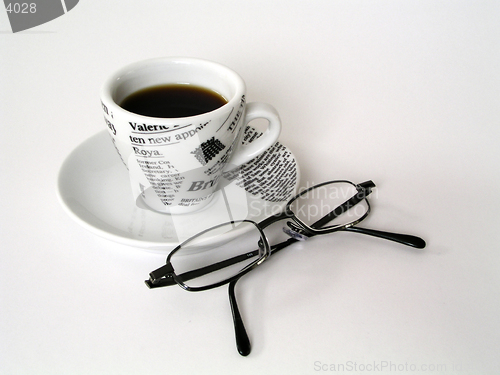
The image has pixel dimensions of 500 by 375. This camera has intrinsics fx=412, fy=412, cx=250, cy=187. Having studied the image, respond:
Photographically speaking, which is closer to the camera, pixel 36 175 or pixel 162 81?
pixel 162 81

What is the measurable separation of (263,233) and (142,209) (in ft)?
0.77

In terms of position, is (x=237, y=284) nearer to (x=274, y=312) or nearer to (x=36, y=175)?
(x=274, y=312)

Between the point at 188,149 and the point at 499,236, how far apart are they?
64 cm

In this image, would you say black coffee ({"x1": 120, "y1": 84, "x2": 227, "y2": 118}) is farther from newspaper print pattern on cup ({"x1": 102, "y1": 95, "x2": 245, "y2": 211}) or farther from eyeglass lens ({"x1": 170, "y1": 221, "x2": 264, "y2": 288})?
eyeglass lens ({"x1": 170, "y1": 221, "x2": 264, "y2": 288})

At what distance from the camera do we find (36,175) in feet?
3.06

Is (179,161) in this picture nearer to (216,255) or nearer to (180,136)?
(180,136)

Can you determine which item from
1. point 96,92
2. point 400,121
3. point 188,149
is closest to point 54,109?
point 96,92

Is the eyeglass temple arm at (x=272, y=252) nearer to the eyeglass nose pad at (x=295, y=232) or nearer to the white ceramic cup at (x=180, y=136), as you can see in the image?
the eyeglass nose pad at (x=295, y=232)

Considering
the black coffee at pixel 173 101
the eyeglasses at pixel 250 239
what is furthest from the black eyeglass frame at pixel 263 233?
the black coffee at pixel 173 101

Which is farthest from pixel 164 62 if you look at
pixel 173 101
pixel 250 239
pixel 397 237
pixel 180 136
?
pixel 397 237

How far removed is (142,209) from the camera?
0.77 meters

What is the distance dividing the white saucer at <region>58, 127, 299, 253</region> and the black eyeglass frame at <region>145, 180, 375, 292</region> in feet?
0.08

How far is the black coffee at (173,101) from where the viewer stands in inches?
28.8

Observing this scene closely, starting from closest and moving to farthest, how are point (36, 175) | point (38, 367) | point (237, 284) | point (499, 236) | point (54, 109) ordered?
point (38, 367) < point (237, 284) < point (499, 236) < point (36, 175) < point (54, 109)
